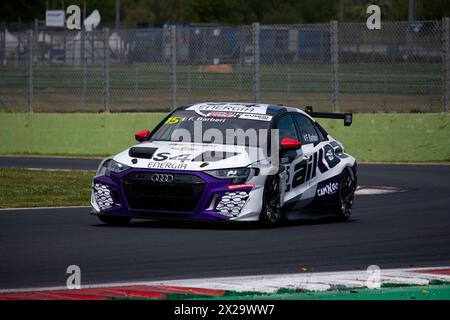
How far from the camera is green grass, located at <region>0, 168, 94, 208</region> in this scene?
15500 millimetres

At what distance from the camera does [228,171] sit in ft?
40.1

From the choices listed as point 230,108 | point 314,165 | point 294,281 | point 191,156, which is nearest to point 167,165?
point 191,156

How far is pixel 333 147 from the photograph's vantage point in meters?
14.1

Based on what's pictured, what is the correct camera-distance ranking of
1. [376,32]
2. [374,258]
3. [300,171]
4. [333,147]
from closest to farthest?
[374,258]
[300,171]
[333,147]
[376,32]

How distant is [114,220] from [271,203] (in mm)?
1740

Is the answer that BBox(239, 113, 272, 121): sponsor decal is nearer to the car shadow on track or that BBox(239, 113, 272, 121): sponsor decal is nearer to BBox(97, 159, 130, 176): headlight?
the car shadow on track

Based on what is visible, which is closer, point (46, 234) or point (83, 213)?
point (46, 234)

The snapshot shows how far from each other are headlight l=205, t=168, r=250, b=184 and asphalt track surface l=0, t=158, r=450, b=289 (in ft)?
1.83

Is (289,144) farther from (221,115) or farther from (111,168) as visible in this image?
(111,168)

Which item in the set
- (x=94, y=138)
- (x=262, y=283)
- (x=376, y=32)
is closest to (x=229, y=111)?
(x=262, y=283)

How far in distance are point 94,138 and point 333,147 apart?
1261 cm

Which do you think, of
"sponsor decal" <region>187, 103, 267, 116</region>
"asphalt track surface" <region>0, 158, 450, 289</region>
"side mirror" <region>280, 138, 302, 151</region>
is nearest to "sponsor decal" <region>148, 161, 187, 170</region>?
"asphalt track surface" <region>0, 158, 450, 289</region>

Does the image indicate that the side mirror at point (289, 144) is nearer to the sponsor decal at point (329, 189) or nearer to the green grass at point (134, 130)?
the sponsor decal at point (329, 189)
